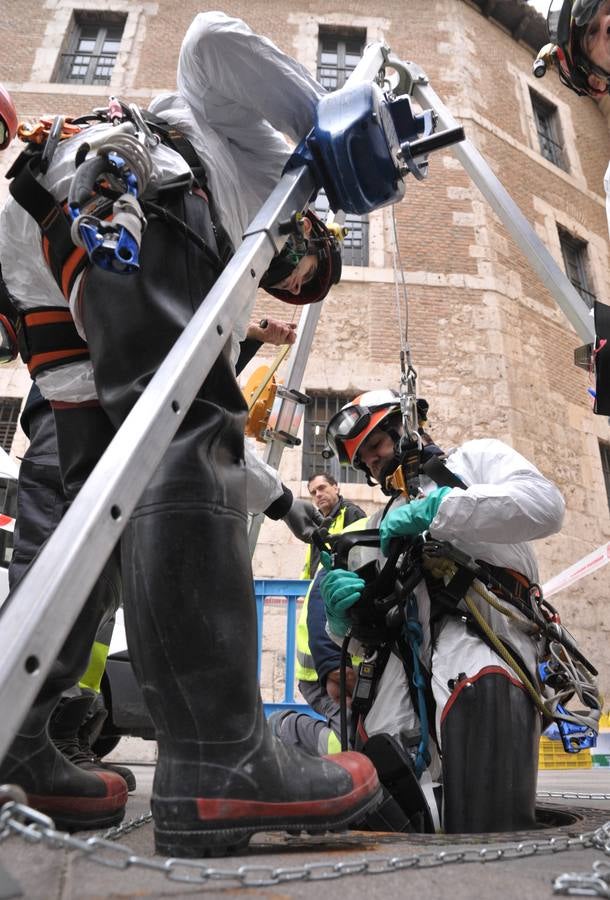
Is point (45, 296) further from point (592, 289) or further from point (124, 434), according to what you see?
point (592, 289)

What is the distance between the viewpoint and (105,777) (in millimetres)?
1326

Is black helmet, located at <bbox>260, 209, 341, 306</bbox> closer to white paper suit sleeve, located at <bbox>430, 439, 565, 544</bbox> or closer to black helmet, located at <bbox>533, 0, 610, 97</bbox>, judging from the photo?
white paper suit sleeve, located at <bbox>430, 439, 565, 544</bbox>

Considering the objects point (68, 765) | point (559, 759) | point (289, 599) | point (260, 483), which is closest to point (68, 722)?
point (68, 765)

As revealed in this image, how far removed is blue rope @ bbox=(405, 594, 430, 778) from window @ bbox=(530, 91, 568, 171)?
1251 centimetres

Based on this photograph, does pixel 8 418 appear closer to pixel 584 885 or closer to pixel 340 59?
pixel 340 59

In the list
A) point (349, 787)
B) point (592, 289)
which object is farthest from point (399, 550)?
point (592, 289)

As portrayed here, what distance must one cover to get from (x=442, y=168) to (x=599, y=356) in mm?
9870

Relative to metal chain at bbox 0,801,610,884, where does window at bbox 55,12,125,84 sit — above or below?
above

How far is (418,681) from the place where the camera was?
220cm

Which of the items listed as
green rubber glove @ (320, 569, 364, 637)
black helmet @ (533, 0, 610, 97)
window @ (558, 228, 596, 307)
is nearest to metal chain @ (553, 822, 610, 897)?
green rubber glove @ (320, 569, 364, 637)

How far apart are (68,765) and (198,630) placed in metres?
0.54

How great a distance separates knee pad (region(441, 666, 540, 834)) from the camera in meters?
1.87

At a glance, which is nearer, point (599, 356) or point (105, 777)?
point (105, 777)

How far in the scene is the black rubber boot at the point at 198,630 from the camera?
965 millimetres
